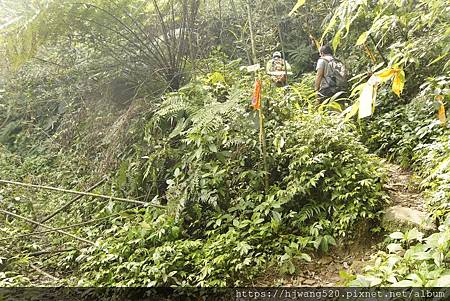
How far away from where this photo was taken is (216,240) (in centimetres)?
360

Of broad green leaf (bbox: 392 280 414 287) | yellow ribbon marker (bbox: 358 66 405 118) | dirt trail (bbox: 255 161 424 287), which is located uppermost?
yellow ribbon marker (bbox: 358 66 405 118)

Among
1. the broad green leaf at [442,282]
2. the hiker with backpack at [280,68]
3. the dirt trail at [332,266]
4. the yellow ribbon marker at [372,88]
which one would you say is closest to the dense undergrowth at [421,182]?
the broad green leaf at [442,282]

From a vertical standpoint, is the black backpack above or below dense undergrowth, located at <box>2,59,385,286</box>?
above

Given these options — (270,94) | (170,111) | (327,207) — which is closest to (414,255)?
(327,207)

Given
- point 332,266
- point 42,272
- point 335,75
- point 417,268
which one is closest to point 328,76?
point 335,75

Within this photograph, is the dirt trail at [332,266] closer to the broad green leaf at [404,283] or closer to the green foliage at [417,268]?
the green foliage at [417,268]

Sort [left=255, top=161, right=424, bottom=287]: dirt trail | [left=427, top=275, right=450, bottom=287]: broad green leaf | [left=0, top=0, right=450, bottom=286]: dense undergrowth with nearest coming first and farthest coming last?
[left=427, top=275, right=450, bottom=287]: broad green leaf → [left=255, top=161, right=424, bottom=287]: dirt trail → [left=0, top=0, right=450, bottom=286]: dense undergrowth

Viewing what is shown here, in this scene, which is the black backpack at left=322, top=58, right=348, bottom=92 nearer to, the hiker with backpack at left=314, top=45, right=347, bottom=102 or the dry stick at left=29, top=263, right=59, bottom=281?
the hiker with backpack at left=314, top=45, right=347, bottom=102

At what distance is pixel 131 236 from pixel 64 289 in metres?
0.81

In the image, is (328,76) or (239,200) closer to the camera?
(239,200)

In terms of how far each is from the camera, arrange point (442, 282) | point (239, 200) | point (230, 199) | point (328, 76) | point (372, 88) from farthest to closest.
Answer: point (328, 76), point (230, 199), point (239, 200), point (442, 282), point (372, 88)

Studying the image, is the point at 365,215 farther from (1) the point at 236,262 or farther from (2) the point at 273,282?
(1) the point at 236,262

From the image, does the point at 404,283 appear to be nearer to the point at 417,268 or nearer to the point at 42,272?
the point at 417,268

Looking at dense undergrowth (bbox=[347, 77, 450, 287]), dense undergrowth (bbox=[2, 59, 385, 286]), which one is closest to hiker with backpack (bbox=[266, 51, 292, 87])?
dense undergrowth (bbox=[2, 59, 385, 286])
